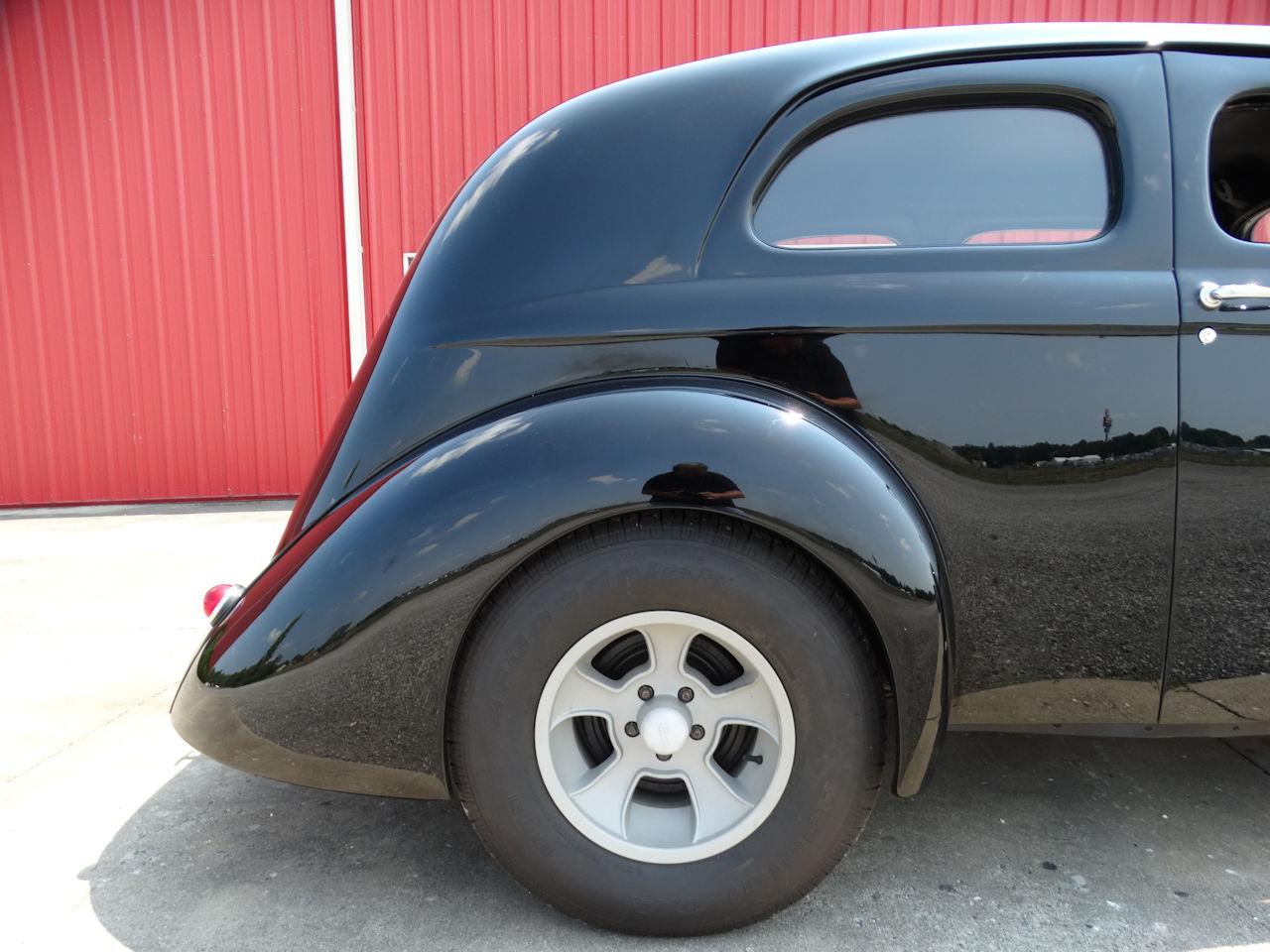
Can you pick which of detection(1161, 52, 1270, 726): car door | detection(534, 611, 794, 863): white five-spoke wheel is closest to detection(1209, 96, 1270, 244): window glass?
detection(1161, 52, 1270, 726): car door

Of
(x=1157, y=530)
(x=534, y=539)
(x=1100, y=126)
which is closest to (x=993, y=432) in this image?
(x=1157, y=530)

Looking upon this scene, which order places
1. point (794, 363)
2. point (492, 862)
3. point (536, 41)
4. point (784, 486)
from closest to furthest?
point (784, 486), point (794, 363), point (492, 862), point (536, 41)

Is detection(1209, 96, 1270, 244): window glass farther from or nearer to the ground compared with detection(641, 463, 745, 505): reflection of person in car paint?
farther from the ground

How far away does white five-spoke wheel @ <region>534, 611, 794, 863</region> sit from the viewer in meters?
1.48

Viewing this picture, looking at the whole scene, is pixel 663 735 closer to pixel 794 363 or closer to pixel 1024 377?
pixel 794 363

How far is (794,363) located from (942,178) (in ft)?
1.77

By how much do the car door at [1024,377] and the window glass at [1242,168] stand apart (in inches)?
A: 11.2

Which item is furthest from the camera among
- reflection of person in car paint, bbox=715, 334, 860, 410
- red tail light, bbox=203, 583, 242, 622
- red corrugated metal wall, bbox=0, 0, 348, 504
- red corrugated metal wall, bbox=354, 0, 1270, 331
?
red corrugated metal wall, bbox=0, 0, 348, 504

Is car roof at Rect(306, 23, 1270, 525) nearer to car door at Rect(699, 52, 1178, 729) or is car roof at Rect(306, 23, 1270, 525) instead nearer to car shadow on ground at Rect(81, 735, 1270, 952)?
car door at Rect(699, 52, 1178, 729)

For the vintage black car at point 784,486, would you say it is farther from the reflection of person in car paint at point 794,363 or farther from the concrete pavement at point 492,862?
the concrete pavement at point 492,862

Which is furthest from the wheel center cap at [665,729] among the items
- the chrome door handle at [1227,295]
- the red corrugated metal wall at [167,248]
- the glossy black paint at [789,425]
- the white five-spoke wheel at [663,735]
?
the red corrugated metal wall at [167,248]

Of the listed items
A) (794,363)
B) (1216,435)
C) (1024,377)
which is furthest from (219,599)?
(1216,435)

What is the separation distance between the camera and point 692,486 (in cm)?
144

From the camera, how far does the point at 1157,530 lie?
5.03ft
